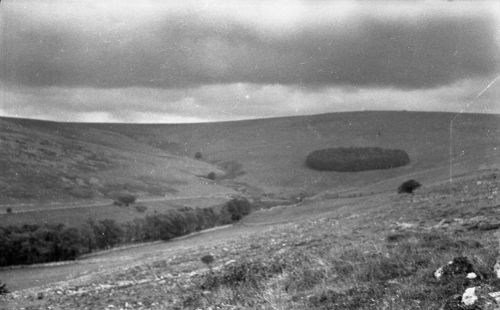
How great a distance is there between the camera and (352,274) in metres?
11.2

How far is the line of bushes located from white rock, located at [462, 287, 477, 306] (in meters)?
52.6

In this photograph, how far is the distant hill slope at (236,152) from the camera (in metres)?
85.8

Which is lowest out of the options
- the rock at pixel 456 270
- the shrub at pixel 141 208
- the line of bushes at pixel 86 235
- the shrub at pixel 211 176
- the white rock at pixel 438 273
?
the line of bushes at pixel 86 235

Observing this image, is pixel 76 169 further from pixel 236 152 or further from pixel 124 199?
pixel 236 152

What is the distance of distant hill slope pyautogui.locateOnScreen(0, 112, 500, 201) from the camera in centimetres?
8581

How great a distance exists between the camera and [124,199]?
82.4 meters

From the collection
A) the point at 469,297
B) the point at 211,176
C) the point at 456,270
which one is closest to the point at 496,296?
the point at 469,297

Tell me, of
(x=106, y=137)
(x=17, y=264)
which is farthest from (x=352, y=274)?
(x=106, y=137)

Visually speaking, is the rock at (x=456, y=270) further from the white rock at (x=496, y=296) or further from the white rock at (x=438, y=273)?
the white rock at (x=496, y=296)

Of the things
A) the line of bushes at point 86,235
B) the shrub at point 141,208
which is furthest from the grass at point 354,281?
the shrub at point 141,208

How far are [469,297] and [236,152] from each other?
154203 mm

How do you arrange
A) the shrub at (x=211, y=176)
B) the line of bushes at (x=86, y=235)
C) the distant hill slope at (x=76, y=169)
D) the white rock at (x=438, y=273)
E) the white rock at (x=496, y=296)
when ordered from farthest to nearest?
the shrub at (x=211, y=176) < the distant hill slope at (x=76, y=169) < the line of bushes at (x=86, y=235) < the white rock at (x=438, y=273) < the white rock at (x=496, y=296)

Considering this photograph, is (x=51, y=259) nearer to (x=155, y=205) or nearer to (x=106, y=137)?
(x=155, y=205)

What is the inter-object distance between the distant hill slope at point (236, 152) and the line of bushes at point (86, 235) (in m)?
19.2
